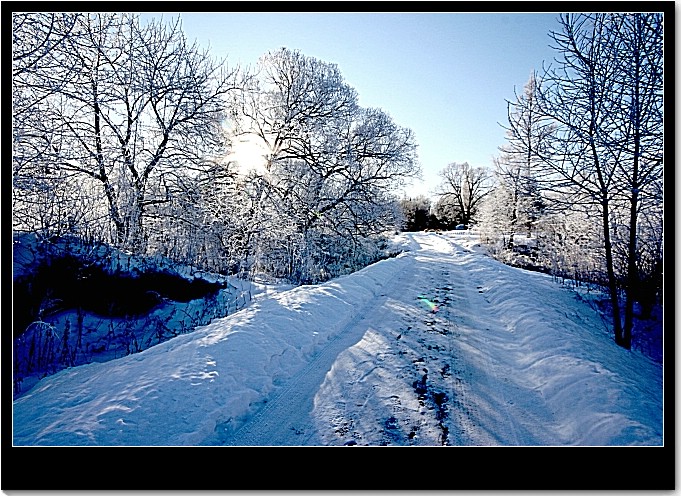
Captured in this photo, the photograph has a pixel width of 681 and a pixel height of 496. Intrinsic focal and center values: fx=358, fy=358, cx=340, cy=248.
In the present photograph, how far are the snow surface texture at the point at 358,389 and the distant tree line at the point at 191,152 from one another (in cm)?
239

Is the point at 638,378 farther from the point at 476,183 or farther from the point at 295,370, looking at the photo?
the point at 476,183

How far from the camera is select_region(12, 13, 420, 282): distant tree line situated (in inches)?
183

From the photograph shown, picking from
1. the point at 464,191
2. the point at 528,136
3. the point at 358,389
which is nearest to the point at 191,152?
the point at 528,136

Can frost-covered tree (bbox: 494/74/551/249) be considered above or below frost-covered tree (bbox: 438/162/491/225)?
Result: below

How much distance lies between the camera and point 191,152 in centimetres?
1038

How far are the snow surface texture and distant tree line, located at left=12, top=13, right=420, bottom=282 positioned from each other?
2.39 metres

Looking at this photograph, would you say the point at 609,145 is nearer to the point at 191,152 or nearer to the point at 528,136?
the point at 528,136

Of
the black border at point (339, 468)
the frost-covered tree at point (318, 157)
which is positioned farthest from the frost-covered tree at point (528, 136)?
the frost-covered tree at point (318, 157)

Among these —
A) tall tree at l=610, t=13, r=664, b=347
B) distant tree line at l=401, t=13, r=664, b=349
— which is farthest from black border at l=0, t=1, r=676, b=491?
tall tree at l=610, t=13, r=664, b=347

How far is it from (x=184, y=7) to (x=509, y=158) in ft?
22.2

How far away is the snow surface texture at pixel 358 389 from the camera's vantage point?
2.66 meters

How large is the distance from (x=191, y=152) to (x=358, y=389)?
922cm

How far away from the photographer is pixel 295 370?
13.1 feet

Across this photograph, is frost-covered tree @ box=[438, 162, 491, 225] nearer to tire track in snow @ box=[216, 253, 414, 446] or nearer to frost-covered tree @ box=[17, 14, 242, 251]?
frost-covered tree @ box=[17, 14, 242, 251]
